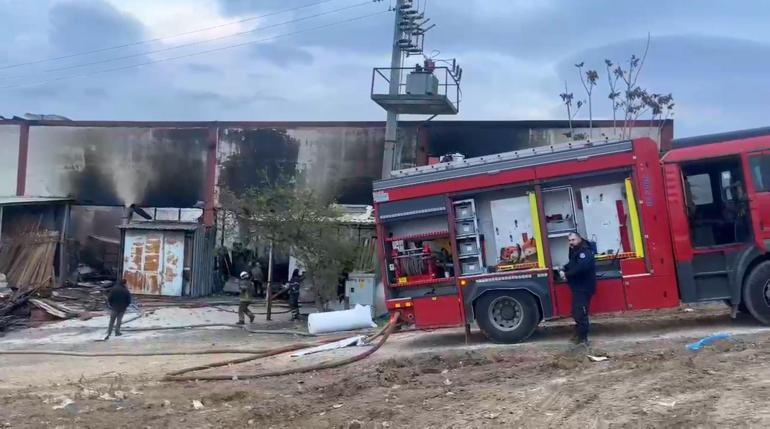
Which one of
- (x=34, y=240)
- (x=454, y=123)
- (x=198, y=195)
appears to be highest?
(x=454, y=123)

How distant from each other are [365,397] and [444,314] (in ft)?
13.2

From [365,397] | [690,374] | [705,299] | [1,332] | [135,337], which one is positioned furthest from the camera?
[1,332]

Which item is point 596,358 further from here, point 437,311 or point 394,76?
point 394,76

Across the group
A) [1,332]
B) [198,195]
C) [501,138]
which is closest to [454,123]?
[501,138]

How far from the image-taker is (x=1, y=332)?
19.5m

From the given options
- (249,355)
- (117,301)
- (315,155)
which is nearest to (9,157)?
(315,155)

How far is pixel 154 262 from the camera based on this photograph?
25.8 metres

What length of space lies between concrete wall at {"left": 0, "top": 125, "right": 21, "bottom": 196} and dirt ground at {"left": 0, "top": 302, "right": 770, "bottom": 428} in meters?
19.9

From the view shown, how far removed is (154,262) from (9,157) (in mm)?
10210

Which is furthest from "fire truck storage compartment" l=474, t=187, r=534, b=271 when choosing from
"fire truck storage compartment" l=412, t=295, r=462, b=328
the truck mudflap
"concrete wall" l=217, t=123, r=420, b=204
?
"concrete wall" l=217, t=123, r=420, b=204

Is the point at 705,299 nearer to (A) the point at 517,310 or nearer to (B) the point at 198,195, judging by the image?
(A) the point at 517,310

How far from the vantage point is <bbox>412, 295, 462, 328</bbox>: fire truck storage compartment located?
13.4 m

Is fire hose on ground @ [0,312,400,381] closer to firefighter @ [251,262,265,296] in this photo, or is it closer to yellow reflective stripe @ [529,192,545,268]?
yellow reflective stripe @ [529,192,545,268]

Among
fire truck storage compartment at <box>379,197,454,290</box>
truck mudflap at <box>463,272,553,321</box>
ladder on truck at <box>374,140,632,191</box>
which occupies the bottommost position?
truck mudflap at <box>463,272,553,321</box>
